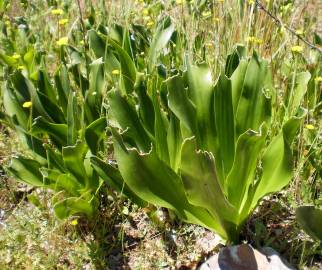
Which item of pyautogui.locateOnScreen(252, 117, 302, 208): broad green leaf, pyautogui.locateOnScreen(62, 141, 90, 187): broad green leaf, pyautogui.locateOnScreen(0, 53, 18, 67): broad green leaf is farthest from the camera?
pyautogui.locateOnScreen(0, 53, 18, 67): broad green leaf

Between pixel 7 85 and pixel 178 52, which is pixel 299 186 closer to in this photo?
pixel 178 52

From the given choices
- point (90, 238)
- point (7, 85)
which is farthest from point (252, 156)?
point (7, 85)

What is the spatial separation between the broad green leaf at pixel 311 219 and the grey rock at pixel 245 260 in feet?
0.64

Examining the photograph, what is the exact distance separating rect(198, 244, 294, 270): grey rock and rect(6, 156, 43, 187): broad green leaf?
76cm

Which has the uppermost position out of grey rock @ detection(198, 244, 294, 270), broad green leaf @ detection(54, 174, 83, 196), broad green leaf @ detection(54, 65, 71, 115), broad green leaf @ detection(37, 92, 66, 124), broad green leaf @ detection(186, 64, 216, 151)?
broad green leaf @ detection(186, 64, 216, 151)

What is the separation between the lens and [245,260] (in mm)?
1528

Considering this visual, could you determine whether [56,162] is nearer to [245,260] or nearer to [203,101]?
[203,101]

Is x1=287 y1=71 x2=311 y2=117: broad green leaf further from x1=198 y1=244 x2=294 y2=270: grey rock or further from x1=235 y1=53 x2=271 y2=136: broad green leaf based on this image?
x1=198 y1=244 x2=294 y2=270: grey rock

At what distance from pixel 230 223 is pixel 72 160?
614mm

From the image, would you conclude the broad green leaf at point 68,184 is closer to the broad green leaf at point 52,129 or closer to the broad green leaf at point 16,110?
the broad green leaf at point 52,129

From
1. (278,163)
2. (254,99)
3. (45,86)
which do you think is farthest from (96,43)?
(278,163)

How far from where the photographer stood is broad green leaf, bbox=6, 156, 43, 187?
1772mm

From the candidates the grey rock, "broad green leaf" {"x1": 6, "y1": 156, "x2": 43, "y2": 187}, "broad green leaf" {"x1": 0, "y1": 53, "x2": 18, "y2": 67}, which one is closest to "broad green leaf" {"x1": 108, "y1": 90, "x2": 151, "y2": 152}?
"broad green leaf" {"x1": 6, "y1": 156, "x2": 43, "y2": 187}

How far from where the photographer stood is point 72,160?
1686 mm
